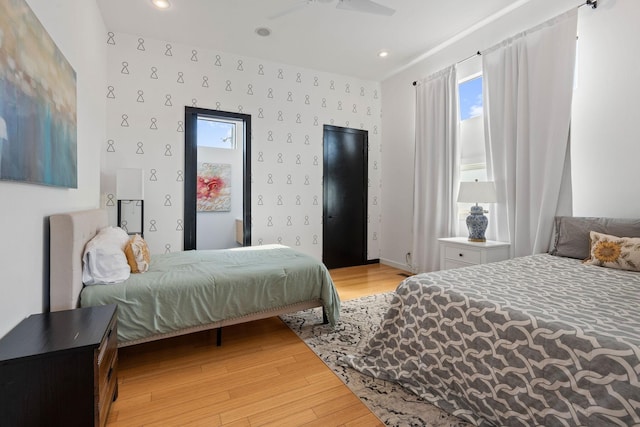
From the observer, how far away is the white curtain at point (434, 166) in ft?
12.4

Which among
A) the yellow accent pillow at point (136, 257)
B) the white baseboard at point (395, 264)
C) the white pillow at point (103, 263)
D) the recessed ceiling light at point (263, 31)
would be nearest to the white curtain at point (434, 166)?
the white baseboard at point (395, 264)

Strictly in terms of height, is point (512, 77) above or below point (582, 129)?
above

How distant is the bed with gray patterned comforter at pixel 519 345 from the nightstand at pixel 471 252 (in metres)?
0.81

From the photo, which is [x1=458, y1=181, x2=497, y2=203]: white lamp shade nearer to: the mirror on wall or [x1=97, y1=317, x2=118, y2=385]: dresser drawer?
[x1=97, y1=317, x2=118, y2=385]: dresser drawer

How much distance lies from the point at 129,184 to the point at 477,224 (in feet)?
12.3

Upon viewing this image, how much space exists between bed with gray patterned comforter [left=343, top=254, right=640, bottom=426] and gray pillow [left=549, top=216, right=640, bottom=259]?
1.02 ft

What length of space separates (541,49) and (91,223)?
411cm

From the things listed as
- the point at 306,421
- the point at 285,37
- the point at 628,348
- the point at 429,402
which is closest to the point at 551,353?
the point at 628,348

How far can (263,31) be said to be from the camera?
3.41 meters

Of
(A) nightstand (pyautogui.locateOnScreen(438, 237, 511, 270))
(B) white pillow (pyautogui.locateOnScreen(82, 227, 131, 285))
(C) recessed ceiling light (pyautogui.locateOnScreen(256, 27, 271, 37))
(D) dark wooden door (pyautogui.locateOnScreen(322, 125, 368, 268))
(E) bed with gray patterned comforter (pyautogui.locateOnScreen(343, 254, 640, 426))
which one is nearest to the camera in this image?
(E) bed with gray patterned comforter (pyautogui.locateOnScreen(343, 254, 640, 426))

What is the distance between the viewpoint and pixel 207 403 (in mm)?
1684

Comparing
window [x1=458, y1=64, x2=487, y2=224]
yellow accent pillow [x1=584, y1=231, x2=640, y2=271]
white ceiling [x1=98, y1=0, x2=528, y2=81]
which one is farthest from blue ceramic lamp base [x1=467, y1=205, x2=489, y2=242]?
white ceiling [x1=98, y1=0, x2=528, y2=81]

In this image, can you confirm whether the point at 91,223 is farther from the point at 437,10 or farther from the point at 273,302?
the point at 437,10

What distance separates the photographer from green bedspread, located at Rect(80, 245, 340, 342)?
1904 mm
